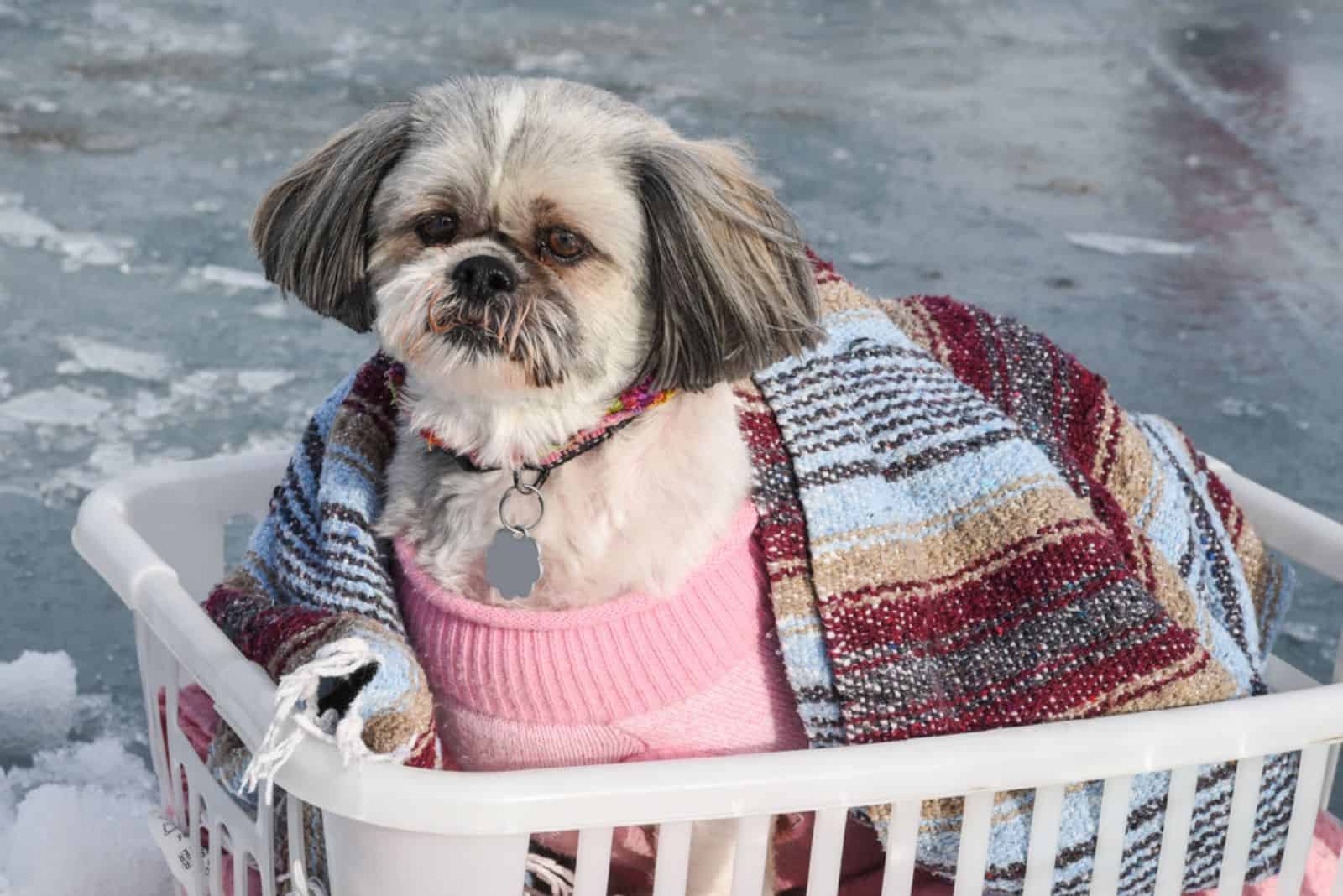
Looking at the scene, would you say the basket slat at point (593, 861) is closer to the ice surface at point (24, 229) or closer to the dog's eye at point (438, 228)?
the dog's eye at point (438, 228)

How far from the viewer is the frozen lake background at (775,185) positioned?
2943mm

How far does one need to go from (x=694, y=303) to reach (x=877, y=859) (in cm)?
70

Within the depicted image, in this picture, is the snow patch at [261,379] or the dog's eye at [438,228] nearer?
the dog's eye at [438,228]

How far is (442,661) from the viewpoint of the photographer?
153 centimetres

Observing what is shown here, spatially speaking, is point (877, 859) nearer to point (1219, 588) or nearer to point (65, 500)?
point (1219, 588)

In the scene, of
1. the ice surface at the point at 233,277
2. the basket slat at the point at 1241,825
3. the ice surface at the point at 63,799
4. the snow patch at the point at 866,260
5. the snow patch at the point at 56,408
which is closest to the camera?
the basket slat at the point at 1241,825

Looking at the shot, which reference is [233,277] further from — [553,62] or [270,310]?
[553,62]

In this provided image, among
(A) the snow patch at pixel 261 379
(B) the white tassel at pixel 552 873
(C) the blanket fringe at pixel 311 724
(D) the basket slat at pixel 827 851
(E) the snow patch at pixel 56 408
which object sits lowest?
(E) the snow patch at pixel 56 408

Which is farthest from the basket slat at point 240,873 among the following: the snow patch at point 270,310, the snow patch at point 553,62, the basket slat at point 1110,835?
the snow patch at point 553,62

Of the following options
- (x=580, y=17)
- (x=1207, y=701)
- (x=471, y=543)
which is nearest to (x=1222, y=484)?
(x=1207, y=701)

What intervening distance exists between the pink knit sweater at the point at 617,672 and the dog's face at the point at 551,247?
0.71 ft

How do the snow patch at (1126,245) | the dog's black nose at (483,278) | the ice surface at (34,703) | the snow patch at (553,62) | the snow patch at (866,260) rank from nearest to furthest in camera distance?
the dog's black nose at (483,278), the ice surface at (34,703), the snow patch at (866,260), the snow patch at (1126,245), the snow patch at (553,62)

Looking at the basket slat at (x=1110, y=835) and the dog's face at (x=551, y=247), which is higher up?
the dog's face at (x=551, y=247)

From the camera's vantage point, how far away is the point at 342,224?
4.79 feet
